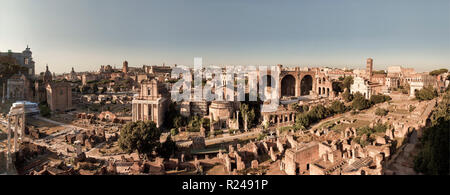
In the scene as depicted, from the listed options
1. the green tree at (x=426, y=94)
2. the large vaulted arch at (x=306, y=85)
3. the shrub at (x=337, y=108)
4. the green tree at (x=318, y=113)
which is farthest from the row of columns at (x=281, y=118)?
the large vaulted arch at (x=306, y=85)

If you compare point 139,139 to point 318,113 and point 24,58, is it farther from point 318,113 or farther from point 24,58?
point 24,58

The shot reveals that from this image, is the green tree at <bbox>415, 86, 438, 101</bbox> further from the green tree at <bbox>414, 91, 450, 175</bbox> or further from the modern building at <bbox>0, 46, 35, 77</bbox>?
the modern building at <bbox>0, 46, 35, 77</bbox>

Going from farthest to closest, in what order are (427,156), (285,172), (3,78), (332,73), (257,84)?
(332,73) → (3,78) → (257,84) → (285,172) → (427,156)

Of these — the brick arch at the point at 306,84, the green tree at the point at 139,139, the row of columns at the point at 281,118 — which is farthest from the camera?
the brick arch at the point at 306,84

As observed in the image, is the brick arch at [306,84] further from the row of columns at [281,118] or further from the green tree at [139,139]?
the green tree at [139,139]

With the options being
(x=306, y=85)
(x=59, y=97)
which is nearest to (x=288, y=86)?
(x=306, y=85)

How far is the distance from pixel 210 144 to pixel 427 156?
1337 cm

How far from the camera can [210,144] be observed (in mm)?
18625

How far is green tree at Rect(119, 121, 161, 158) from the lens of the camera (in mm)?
14289

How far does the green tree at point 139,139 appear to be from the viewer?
14289 mm

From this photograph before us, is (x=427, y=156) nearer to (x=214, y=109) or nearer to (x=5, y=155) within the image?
(x=214, y=109)

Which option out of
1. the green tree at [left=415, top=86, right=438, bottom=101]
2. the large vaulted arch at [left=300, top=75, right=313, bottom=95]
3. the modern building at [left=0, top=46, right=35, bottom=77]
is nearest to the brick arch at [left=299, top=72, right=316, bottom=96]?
the large vaulted arch at [left=300, top=75, right=313, bottom=95]

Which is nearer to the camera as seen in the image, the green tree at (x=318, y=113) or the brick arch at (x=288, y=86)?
the green tree at (x=318, y=113)
